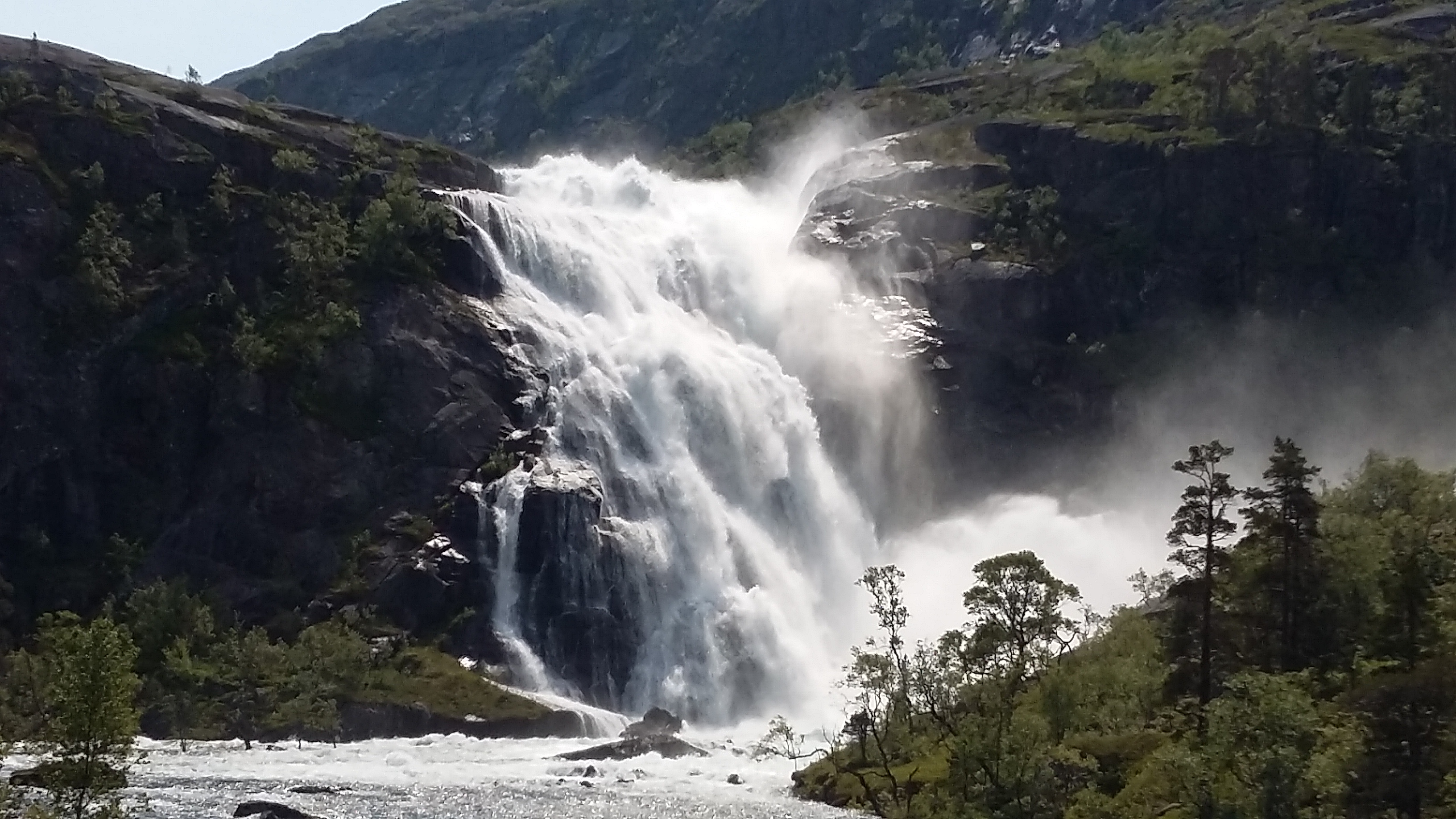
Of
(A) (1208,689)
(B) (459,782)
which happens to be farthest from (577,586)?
(A) (1208,689)

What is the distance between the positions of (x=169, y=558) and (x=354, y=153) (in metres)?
64.1

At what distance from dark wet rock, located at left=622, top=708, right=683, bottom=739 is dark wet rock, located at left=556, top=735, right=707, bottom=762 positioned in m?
3.25

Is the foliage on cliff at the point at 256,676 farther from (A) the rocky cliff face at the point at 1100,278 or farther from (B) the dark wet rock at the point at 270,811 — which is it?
(A) the rocky cliff face at the point at 1100,278

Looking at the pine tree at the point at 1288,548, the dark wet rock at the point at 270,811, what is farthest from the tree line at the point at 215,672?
the pine tree at the point at 1288,548

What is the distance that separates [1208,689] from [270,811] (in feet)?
148

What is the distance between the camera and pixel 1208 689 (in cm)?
7106

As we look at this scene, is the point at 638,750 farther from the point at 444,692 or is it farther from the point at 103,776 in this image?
the point at 103,776

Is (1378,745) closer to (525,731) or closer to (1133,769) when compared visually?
(1133,769)

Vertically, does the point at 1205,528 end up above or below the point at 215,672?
above

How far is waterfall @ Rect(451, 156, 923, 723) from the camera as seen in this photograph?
134 m

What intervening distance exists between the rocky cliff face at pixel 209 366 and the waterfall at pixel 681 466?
6754 millimetres

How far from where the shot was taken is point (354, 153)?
18338cm

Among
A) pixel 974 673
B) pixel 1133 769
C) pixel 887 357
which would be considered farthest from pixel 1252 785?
pixel 887 357

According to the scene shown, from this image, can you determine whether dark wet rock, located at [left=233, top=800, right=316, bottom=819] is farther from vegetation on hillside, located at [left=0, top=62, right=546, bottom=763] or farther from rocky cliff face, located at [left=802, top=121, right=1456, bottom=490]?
rocky cliff face, located at [left=802, top=121, right=1456, bottom=490]
